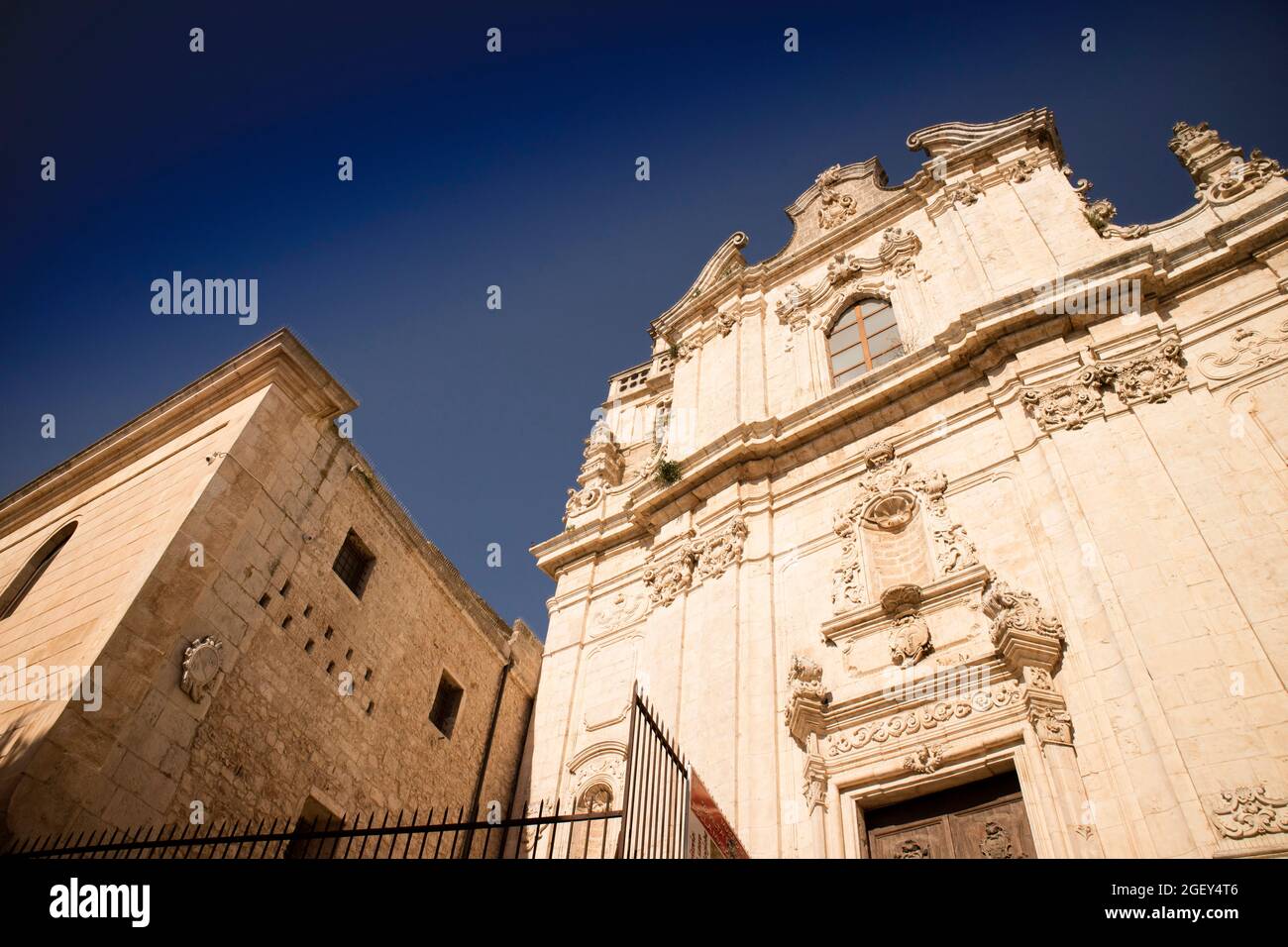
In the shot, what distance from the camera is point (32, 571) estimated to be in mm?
13734

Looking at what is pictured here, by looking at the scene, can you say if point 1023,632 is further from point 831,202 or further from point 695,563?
point 831,202

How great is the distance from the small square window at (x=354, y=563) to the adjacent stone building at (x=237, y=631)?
0.03m

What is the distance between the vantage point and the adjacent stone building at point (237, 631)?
9.57 meters

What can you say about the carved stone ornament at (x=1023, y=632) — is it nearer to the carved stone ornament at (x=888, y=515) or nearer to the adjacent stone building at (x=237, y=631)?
the carved stone ornament at (x=888, y=515)

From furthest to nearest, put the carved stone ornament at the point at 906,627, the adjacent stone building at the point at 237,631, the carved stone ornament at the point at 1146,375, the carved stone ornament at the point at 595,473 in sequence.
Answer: the carved stone ornament at the point at 595,473, the adjacent stone building at the point at 237,631, the carved stone ornament at the point at 1146,375, the carved stone ornament at the point at 906,627

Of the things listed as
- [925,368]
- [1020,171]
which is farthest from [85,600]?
[1020,171]

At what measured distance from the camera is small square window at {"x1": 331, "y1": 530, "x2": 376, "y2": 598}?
1408 centimetres

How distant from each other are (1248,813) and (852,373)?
26.8 feet

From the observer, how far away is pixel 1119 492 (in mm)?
8656

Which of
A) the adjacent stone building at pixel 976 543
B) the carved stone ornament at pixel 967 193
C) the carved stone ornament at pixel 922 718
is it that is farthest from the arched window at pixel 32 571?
the carved stone ornament at pixel 967 193

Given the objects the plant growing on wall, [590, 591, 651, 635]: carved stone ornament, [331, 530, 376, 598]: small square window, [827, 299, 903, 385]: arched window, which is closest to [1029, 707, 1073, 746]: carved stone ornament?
[590, 591, 651, 635]: carved stone ornament

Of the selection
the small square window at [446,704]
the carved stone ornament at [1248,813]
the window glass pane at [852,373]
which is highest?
the window glass pane at [852,373]
